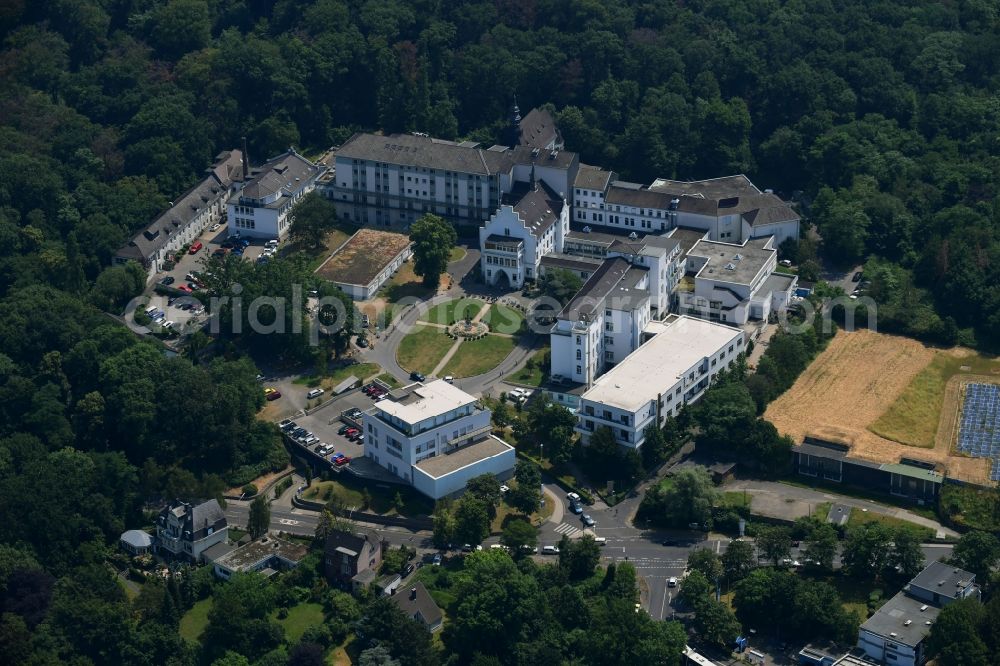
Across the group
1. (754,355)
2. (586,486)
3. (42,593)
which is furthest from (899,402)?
(42,593)

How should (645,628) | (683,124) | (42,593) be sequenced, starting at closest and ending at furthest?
(645,628), (42,593), (683,124)

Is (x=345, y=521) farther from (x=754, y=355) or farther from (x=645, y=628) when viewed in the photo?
(x=754, y=355)

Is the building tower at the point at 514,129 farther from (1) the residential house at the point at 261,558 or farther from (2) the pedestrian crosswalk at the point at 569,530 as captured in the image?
(1) the residential house at the point at 261,558

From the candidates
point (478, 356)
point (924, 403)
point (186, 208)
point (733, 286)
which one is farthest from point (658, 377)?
point (186, 208)

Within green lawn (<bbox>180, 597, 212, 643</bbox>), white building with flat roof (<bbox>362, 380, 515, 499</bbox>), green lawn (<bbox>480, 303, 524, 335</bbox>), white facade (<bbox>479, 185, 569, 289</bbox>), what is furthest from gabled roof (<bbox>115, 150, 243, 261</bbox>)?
green lawn (<bbox>180, 597, 212, 643</bbox>)

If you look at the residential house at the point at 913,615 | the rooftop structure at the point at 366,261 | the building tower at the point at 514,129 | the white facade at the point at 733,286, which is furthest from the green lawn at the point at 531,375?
the residential house at the point at 913,615

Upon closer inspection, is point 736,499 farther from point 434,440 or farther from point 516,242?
point 516,242
